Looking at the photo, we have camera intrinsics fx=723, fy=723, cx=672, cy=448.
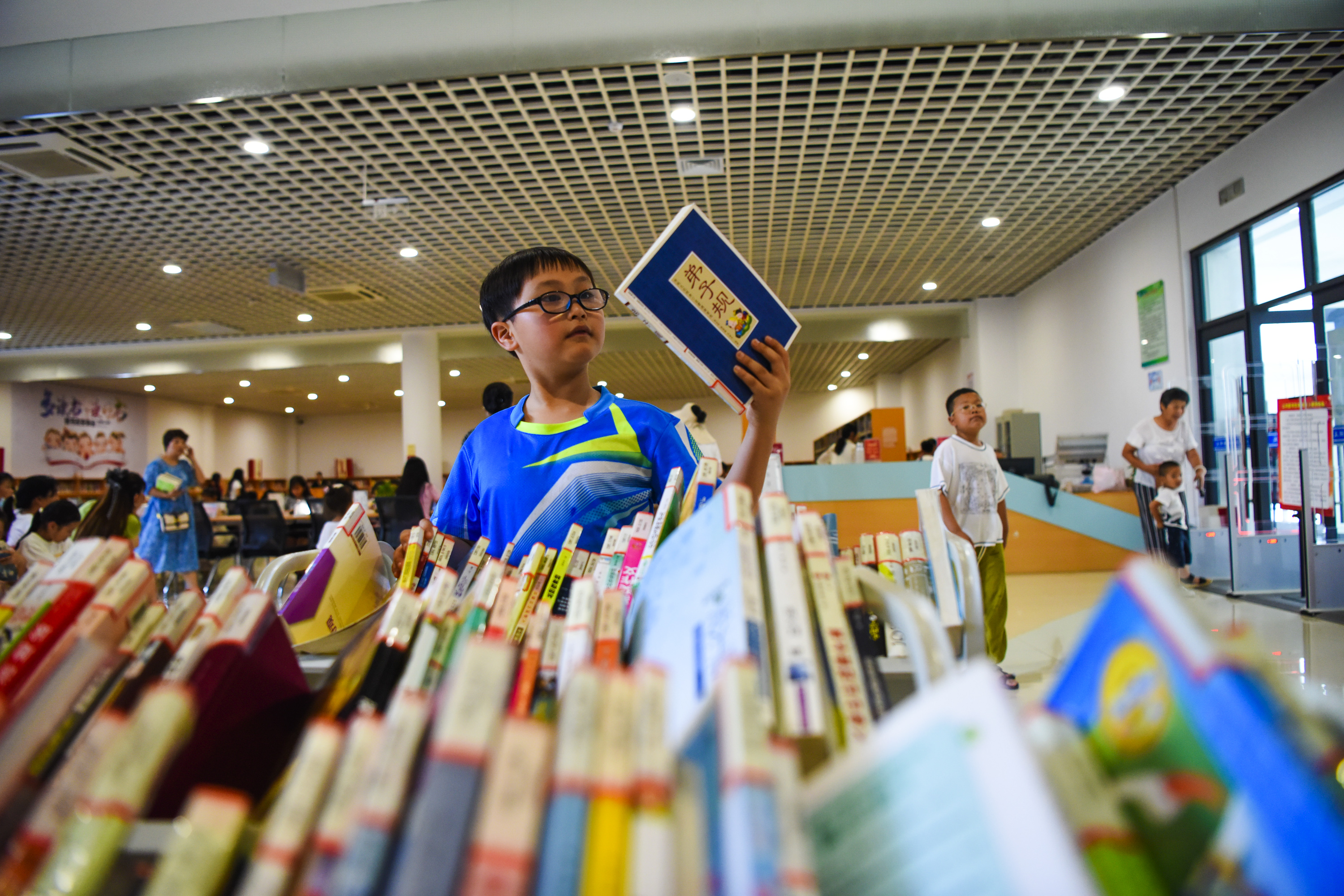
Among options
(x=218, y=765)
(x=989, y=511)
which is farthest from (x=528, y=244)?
(x=218, y=765)

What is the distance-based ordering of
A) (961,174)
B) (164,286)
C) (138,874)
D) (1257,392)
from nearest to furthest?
(138,874) → (1257,392) → (961,174) → (164,286)

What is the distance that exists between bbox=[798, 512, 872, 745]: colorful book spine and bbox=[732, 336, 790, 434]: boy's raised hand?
→ 1.21 feet

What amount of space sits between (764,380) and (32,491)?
5.20 metres

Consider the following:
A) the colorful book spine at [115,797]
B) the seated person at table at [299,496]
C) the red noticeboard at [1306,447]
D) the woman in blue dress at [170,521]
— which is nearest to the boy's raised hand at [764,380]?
the colorful book spine at [115,797]

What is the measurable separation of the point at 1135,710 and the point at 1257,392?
235 inches

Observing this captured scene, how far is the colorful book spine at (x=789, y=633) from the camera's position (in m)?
0.50

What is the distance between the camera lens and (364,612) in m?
1.23

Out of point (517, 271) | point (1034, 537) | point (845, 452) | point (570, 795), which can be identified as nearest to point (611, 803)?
point (570, 795)

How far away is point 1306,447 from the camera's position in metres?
4.36

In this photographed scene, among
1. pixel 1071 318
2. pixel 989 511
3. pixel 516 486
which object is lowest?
pixel 989 511

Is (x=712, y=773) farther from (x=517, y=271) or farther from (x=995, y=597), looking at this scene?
(x=995, y=597)

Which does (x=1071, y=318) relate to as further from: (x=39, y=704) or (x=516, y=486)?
(x=39, y=704)

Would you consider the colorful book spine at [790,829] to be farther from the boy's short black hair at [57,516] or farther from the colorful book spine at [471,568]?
the boy's short black hair at [57,516]

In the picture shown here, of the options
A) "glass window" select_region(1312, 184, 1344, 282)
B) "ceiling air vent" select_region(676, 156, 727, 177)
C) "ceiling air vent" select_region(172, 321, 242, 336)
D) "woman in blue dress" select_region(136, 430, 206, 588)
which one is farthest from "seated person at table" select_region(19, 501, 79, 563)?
"glass window" select_region(1312, 184, 1344, 282)
